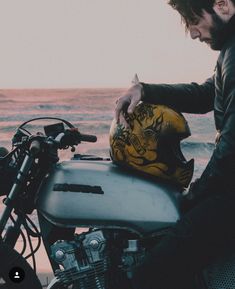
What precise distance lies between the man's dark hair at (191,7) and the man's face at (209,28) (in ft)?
0.06

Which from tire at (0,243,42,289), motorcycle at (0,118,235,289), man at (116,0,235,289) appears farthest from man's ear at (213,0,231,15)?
tire at (0,243,42,289)

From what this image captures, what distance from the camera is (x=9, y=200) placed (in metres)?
2.96

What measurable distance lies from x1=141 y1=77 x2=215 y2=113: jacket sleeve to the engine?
25.2 inches

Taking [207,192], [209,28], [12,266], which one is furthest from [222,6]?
[12,266]

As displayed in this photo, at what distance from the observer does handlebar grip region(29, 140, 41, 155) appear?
2.91 metres

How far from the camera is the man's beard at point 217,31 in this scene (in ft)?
9.18

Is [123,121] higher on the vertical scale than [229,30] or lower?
lower

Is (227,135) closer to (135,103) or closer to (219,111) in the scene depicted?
(219,111)

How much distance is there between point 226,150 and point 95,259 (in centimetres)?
77

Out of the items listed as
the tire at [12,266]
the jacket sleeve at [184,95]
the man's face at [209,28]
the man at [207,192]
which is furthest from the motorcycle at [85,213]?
the man's face at [209,28]

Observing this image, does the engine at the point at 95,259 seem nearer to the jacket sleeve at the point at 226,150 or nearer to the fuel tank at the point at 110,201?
the fuel tank at the point at 110,201

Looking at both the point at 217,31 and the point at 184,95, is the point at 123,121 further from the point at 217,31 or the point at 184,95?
the point at 217,31

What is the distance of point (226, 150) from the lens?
257 centimetres

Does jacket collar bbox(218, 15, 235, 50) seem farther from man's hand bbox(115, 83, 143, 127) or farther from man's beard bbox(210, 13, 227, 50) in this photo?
man's hand bbox(115, 83, 143, 127)
